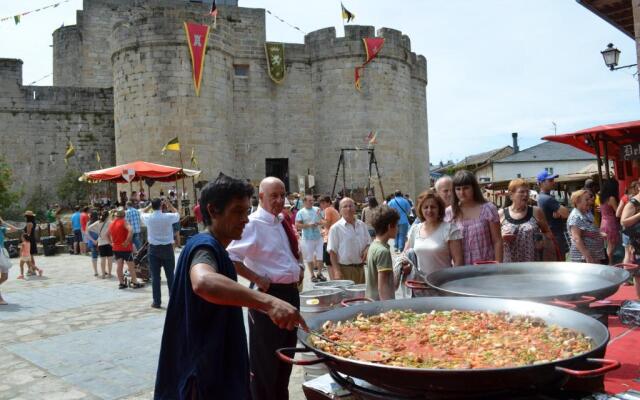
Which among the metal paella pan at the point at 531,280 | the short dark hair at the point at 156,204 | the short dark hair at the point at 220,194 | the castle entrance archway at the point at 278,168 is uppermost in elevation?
the castle entrance archway at the point at 278,168

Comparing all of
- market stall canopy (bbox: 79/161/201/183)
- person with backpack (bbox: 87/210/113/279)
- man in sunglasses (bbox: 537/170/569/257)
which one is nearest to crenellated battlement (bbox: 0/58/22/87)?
market stall canopy (bbox: 79/161/201/183)

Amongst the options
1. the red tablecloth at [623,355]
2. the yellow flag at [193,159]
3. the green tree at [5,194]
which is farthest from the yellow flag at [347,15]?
the red tablecloth at [623,355]

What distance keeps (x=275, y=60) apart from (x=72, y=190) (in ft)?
38.1

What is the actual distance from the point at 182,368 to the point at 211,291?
46cm

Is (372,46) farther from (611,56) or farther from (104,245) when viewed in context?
(104,245)

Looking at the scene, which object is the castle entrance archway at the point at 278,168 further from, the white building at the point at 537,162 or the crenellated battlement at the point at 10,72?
the white building at the point at 537,162

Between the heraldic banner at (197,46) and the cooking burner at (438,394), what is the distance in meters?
20.6

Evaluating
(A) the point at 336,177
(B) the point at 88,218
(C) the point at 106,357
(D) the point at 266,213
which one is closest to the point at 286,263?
(D) the point at 266,213

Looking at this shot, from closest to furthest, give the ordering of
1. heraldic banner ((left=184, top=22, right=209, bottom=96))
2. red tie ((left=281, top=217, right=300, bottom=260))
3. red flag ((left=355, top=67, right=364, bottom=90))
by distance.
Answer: red tie ((left=281, top=217, right=300, bottom=260)) < heraldic banner ((left=184, top=22, right=209, bottom=96)) < red flag ((left=355, top=67, right=364, bottom=90))

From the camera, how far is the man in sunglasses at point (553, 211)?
21.4 feet

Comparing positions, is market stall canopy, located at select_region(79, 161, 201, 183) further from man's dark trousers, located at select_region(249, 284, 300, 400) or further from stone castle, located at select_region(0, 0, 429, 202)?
man's dark trousers, located at select_region(249, 284, 300, 400)

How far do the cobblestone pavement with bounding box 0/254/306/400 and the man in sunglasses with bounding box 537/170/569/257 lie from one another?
380cm

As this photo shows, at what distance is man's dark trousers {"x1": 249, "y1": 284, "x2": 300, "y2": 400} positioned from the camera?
3285 millimetres

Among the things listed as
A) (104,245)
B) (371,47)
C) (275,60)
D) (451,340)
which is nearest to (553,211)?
(451,340)
